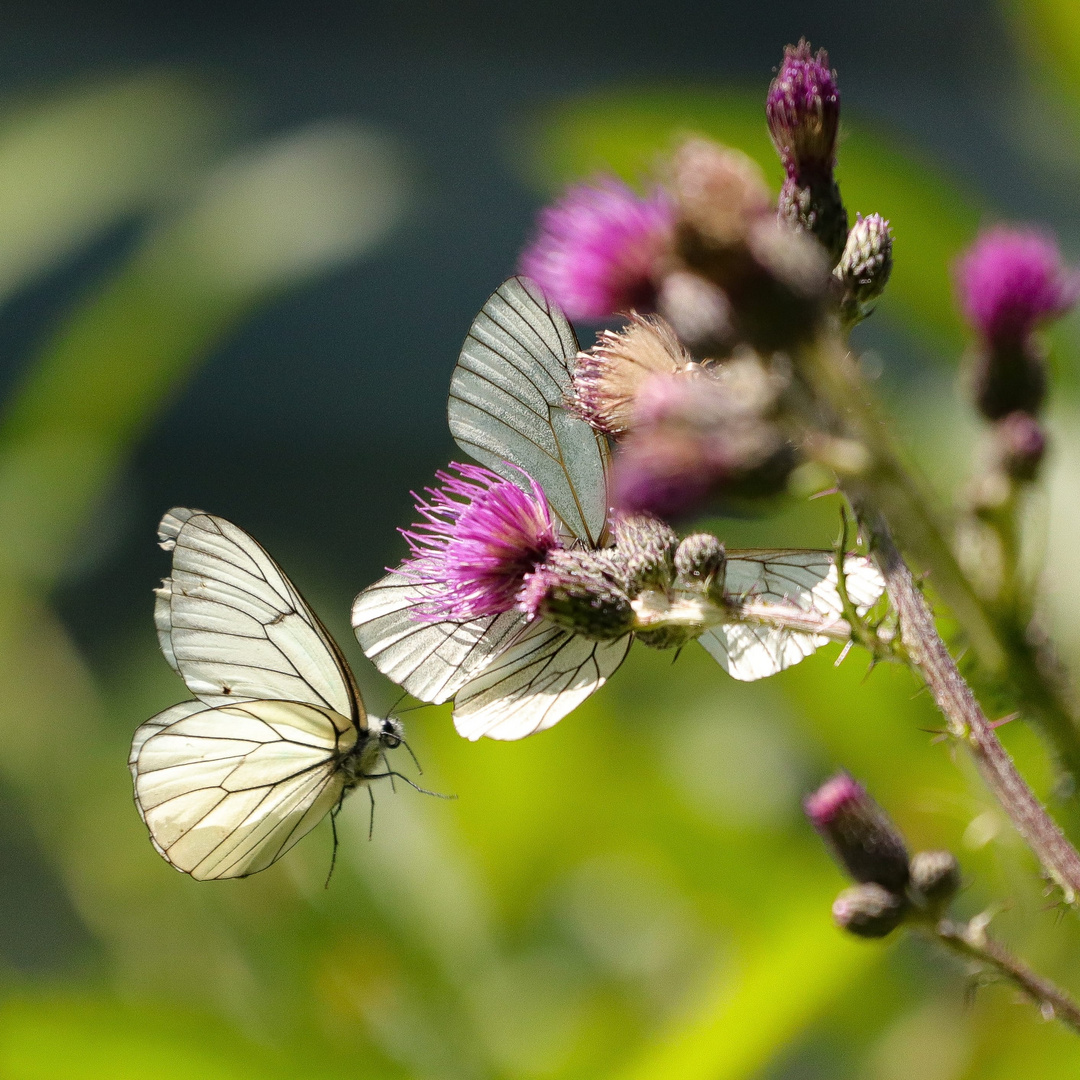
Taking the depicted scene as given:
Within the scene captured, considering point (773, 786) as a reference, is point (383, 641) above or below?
above

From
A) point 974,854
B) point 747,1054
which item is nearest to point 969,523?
point 747,1054

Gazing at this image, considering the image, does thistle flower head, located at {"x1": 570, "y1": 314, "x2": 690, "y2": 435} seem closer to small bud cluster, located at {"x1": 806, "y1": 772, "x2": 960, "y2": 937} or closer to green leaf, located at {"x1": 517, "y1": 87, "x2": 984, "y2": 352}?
small bud cluster, located at {"x1": 806, "y1": 772, "x2": 960, "y2": 937}

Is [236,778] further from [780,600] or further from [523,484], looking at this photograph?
[780,600]

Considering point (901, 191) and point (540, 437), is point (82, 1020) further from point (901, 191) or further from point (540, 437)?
point (901, 191)

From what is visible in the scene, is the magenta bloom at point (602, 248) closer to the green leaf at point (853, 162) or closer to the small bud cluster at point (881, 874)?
the small bud cluster at point (881, 874)

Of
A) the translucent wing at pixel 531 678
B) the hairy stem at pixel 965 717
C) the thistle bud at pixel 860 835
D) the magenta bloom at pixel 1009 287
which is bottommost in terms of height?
the thistle bud at pixel 860 835

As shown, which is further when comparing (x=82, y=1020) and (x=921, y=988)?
(x=921, y=988)

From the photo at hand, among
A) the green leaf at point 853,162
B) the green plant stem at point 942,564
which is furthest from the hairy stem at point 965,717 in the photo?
the green leaf at point 853,162

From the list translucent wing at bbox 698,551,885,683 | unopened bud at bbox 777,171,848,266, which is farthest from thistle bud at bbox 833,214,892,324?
translucent wing at bbox 698,551,885,683
